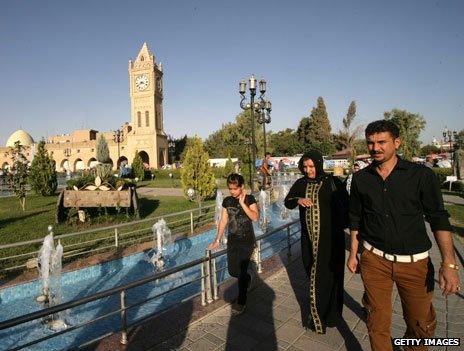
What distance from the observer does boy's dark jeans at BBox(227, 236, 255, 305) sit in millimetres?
4195

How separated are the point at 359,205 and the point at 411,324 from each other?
98cm

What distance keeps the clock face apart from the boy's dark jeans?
5487 centimetres

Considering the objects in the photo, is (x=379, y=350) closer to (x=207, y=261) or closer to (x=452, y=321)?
(x=452, y=321)

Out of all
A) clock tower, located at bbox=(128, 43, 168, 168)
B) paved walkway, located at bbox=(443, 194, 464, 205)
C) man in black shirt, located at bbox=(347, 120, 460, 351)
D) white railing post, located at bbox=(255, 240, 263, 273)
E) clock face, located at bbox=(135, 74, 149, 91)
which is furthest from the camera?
clock face, located at bbox=(135, 74, 149, 91)

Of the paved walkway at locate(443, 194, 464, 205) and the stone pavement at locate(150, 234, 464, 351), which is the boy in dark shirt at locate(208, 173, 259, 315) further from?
the paved walkway at locate(443, 194, 464, 205)

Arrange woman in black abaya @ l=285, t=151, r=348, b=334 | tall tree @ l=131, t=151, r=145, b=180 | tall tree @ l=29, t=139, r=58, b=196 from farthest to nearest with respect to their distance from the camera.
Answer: tall tree @ l=131, t=151, r=145, b=180 < tall tree @ l=29, t=139, r=58, b=196 < woman in black abaya @ l=285, t=151, r=348, b=334

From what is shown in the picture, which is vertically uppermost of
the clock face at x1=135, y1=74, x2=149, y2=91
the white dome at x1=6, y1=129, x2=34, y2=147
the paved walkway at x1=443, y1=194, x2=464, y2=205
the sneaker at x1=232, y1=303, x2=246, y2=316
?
the clock face at x1=135, y1=74, x2=149, y2=91

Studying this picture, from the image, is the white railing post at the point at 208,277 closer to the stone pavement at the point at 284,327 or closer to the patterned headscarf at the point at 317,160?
the stone pavement at the point at 284,327

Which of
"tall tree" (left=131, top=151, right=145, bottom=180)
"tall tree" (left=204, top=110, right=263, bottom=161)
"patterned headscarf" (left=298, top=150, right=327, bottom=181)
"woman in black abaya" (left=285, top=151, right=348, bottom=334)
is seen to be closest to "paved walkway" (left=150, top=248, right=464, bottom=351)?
"woman in black abaya" (left=285, top=151, right=348, bottom=334)

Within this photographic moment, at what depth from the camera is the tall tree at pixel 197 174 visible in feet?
55.5

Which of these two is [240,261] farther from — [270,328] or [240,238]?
[270,328]

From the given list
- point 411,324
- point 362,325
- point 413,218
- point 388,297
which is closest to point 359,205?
point 413,218

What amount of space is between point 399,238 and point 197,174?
14703 millimetres

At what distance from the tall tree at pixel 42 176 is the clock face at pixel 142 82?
36572 millimetres
